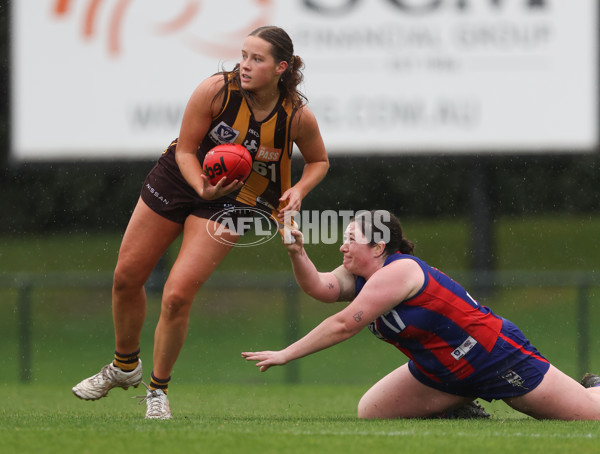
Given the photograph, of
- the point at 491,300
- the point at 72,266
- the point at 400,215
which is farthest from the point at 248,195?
the point at 400,215

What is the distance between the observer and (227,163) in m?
5.51

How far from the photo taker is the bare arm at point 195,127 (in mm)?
5629

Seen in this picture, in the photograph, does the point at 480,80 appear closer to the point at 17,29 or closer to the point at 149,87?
the point at 149,87

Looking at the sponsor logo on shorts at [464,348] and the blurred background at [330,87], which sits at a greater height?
the blurred background at [330,87]

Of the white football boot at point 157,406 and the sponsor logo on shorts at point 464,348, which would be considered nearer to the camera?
the sponsor logo on shorts at point 464,348

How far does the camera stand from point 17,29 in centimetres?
1202

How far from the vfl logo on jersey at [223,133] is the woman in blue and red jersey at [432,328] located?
29.1 inches

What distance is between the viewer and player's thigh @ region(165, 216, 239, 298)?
18.2 feet

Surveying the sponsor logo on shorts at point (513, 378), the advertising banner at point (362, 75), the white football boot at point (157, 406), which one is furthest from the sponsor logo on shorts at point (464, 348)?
the advertising banner at point (362, 75)

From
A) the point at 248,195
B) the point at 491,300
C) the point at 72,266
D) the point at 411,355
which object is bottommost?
the point at 72,266

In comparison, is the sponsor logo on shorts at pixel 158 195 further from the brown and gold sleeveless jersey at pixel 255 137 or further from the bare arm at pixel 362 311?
the bare arm at pixel 362 311

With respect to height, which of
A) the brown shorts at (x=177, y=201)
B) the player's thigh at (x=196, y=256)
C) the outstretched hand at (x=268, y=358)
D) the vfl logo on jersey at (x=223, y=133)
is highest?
the vfl logo on jersey at (x=223, y=133)

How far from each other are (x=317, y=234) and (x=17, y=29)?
24.5ft

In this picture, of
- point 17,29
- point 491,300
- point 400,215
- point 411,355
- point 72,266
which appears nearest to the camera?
point 411,355
